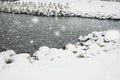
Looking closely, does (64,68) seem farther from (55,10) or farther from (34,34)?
(55,10)

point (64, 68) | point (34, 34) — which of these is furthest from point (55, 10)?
point (64, 68)

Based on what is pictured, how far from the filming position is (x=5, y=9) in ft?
113

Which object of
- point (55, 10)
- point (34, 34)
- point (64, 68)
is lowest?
point (34, 34)

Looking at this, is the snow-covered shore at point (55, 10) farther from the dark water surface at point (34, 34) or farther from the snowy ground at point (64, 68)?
the snowy ground at point (64, 68)

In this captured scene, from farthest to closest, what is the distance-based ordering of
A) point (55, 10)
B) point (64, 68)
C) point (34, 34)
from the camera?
point (55, 10) < point (34, 34) < point (64, 68)

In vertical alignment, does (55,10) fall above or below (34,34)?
above

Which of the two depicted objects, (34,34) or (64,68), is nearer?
(64,68)

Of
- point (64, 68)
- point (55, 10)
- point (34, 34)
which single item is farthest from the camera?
point (55, 10)

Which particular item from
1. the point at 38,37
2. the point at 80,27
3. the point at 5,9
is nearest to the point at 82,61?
the point at 38,37

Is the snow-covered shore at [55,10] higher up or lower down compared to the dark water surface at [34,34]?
higher up

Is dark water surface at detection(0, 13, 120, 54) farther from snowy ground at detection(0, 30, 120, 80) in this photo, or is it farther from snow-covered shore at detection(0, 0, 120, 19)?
snow-covered shore at detection(0, 0, 120, 19)

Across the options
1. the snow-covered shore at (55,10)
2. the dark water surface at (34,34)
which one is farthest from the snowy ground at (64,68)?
the snow-covered shore at (55,10)

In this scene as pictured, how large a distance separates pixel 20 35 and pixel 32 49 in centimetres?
421

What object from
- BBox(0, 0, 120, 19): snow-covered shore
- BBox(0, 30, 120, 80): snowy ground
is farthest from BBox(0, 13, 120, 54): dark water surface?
BBox(0, 0, 120, 19): snow-covered shore
